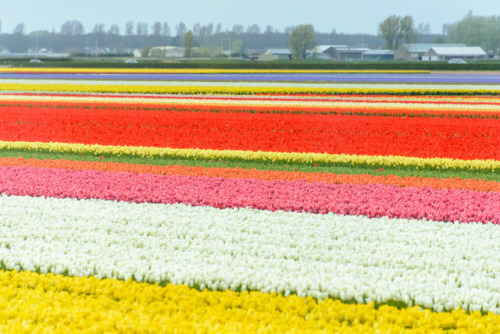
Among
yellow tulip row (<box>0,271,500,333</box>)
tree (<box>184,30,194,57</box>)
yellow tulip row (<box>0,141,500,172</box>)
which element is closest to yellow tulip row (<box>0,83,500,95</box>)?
yellow tulip row (<box>0,141,500,172</box>)

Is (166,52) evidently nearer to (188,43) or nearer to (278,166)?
(188,43)

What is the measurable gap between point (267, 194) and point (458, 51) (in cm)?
11472

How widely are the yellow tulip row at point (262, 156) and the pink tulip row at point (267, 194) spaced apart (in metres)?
2.25

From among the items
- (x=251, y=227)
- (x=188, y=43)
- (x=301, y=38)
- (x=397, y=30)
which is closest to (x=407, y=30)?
(x=397, y=30)

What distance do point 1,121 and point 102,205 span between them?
988 centimetres

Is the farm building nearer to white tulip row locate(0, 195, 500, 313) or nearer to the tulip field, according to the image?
the tulip field

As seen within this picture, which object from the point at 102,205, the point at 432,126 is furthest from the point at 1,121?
the point at 432,126

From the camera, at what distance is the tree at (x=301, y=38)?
4555 inches

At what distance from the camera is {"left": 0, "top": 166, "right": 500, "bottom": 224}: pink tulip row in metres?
8.53

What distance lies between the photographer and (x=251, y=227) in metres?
7.65

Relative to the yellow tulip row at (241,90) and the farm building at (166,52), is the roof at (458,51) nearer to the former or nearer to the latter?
the farm building at (166,52)

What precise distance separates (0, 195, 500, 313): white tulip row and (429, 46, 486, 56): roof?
113154mm

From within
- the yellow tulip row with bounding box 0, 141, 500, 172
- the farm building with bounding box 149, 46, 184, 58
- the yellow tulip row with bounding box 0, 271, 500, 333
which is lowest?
the yellow tulip row with bounding box 0, 271, 500, 333

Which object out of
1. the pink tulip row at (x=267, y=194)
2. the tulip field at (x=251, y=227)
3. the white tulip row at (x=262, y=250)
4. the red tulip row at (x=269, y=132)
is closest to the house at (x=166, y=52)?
the red tulip row at (x=269, y=132)
